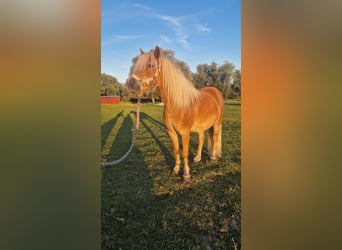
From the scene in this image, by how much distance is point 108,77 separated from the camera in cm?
111

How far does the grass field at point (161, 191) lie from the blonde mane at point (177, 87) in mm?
91

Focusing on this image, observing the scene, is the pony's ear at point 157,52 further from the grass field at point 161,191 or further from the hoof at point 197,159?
the hoof at point 197,159

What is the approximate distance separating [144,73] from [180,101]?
242mm

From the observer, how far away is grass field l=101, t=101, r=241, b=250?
111 centimetres

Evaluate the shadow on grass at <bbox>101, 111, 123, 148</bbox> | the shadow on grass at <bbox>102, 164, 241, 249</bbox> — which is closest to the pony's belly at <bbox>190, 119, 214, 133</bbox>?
the shadow on grass at <bbox>102, 164, 241, 249</bbox>

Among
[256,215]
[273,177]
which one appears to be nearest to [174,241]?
[256,215]

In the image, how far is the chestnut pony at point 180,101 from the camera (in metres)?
1.18

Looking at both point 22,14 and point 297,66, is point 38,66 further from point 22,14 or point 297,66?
point 297,66

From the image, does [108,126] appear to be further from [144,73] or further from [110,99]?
[144,73]

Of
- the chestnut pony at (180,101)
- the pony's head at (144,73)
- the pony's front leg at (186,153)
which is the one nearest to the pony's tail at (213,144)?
the chestnut pony at (180,101)

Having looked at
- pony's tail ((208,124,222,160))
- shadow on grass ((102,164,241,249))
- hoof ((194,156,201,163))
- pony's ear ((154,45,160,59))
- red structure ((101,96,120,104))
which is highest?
pony's ear ((154,45,160,59))

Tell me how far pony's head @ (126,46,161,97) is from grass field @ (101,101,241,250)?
10 cm

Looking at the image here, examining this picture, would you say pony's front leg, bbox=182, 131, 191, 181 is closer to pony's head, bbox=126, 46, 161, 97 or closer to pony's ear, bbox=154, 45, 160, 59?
pony's head, bbox=126, 46, 161, 97

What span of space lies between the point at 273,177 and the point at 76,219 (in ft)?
2.31
